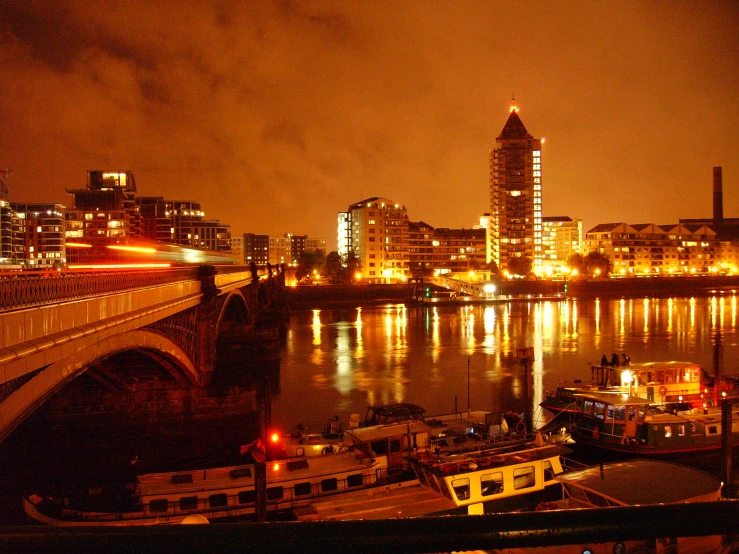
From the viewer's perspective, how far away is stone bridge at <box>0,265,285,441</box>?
6.77 m

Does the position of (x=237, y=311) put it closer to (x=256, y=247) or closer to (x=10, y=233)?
(x=10, y=233)

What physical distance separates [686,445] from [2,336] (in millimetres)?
16727

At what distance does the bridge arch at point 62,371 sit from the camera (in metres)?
6.58

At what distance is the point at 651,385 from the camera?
20391 mm

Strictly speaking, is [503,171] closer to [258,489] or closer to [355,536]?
[258,489]

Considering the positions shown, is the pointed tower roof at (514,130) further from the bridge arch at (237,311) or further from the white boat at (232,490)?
the white boat at (232,490)

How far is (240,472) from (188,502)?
1251 mm

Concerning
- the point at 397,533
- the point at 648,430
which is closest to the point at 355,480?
the point at 648,430

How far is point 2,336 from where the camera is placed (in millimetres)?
6277

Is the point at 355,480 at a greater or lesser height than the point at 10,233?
lesser

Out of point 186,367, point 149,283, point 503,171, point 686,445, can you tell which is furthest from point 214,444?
point 503,171

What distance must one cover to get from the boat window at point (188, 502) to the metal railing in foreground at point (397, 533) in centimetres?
1174

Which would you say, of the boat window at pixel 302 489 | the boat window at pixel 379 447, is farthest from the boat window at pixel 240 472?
the boat window at pixel 379 447

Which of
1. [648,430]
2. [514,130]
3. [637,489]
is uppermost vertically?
[514,130]
